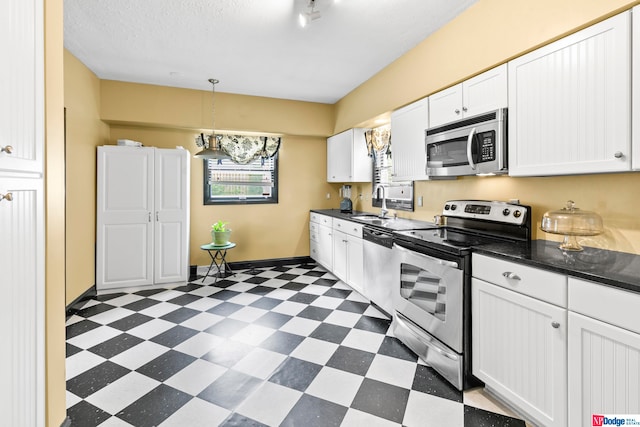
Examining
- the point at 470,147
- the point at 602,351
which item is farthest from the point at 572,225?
the point at 470,147

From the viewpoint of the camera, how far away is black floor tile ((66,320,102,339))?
2.74m

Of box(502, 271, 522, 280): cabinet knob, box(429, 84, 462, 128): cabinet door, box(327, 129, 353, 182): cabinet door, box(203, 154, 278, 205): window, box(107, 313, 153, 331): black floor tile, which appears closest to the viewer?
box(502, 271, 522, 280): cabinet knob

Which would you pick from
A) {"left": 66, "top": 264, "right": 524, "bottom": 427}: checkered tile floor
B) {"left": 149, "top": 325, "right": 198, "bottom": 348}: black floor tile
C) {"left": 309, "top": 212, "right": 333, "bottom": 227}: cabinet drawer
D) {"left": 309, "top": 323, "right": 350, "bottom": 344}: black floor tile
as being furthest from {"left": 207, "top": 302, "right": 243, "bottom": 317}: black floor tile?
{"left": 309, "top": 212, "right": 333, "bottom": 227}: cabinet drawer

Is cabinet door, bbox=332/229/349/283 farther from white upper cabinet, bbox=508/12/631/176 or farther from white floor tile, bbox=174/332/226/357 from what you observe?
white upper cabinet, bbox=508/12/631/176

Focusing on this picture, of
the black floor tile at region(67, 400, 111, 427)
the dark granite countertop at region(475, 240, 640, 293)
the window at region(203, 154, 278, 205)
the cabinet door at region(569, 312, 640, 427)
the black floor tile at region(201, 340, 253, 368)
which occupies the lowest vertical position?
the black floor tile at region(67, 400, 111, 427)

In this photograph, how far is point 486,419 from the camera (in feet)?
5.63

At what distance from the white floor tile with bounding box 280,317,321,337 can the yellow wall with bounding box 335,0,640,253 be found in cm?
169

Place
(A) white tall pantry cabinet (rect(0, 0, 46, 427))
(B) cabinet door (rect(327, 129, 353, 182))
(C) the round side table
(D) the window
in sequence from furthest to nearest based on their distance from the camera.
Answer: (D) the window < (B) cabinet door (rect(327, 129, 353, 182)) < (C) the round side table < (A) white tall pantry cabinet (rect(0, 0, 46, 427))

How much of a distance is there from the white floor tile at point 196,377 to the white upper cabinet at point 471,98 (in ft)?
8.75

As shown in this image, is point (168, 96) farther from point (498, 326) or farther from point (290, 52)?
Result: point (498, 326)

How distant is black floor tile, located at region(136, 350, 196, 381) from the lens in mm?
2145

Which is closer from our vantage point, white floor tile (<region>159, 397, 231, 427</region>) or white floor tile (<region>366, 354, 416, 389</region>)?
white floor tile (<region>159, 397, 231, 427</region>)

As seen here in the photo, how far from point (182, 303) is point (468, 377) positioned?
2.92 m

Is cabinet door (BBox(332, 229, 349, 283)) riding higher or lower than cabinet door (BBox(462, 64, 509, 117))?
lower
